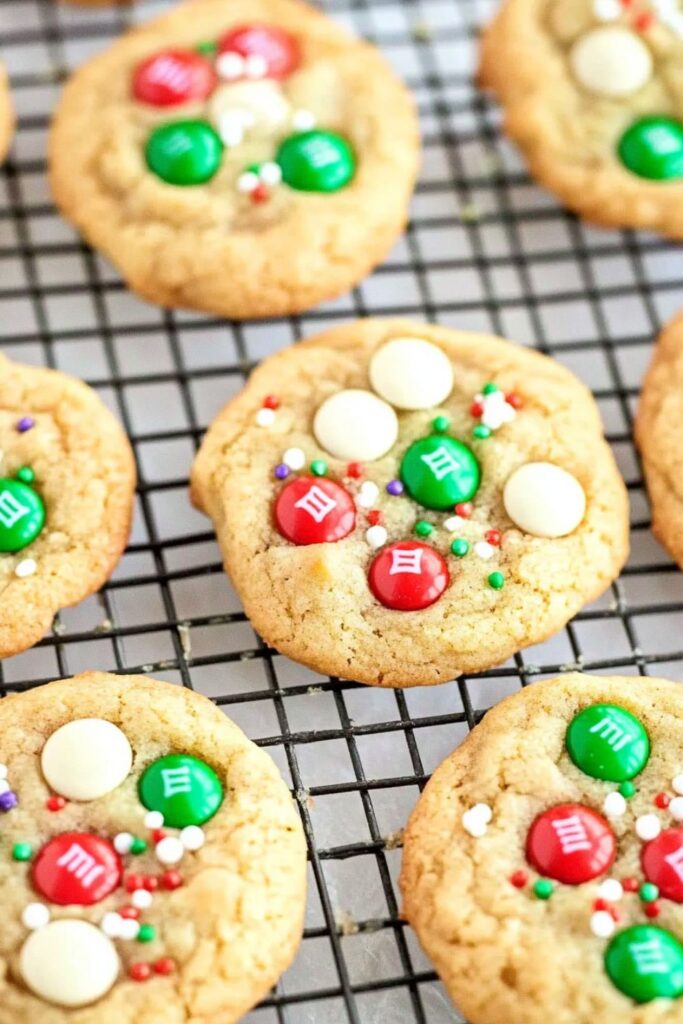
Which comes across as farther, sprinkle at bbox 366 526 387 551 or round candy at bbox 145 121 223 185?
round candy at bbox 145 121 223 185

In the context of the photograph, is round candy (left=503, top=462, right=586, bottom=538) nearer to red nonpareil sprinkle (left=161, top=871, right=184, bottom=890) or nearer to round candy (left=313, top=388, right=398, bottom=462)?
round candy (left=313, top=388, right=398, bottom=462)

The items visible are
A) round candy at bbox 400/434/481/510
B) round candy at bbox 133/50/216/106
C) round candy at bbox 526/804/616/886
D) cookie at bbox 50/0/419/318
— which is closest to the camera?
round candy at bbox 526/804/616/886

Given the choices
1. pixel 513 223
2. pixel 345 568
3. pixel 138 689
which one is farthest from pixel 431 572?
pixel 513 223

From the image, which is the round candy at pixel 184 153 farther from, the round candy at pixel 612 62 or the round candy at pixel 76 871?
the round candy at pixel 76 871

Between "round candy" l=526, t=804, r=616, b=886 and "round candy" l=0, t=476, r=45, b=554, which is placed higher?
"round candy" l=0, t=476, r=45, b=554

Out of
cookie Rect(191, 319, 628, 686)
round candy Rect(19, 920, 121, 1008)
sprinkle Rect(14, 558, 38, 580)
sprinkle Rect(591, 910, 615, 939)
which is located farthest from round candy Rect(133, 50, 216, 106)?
sprinkle Rect(591, 910, 615, 939)

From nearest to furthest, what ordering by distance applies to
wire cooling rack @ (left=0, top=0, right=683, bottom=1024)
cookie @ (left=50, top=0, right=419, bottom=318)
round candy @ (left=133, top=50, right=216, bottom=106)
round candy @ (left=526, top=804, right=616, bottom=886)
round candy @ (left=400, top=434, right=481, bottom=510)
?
round candy @ (left=526, top=804, right=616, bottom=886)
wire cooling rack @ (left=0, top=0, right=683, bottom=1024)
round candy @ (left=400, top=434, right=481, bottom=510)
cookie @ (left=50, top=0, right=419, bottom=318)
round candy @ (left=133, top=50, right=216, bottom=106)

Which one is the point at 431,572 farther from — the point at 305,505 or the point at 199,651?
the point at 199,651
